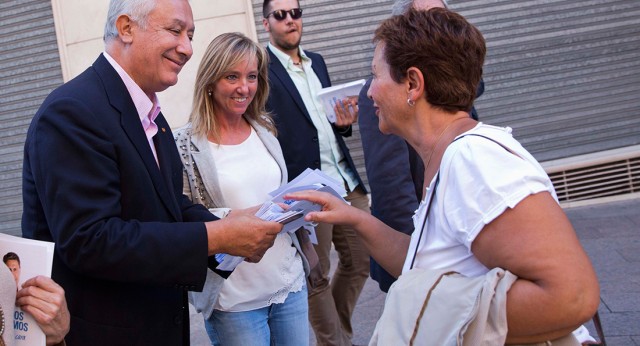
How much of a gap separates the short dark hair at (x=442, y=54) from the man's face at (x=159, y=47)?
86 cm

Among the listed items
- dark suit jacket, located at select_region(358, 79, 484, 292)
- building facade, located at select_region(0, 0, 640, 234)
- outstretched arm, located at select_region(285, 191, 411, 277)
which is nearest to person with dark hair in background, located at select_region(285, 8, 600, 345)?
outstretched arm, located at select_region(285, 191, 411, 277)

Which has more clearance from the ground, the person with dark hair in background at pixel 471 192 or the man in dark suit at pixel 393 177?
the person with dark hair in background at pixel 471 192

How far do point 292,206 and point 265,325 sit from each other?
90cm

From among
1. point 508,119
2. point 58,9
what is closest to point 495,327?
point 508,119

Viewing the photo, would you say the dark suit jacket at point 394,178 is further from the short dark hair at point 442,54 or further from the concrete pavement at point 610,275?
the concrete pavement at point 610,275

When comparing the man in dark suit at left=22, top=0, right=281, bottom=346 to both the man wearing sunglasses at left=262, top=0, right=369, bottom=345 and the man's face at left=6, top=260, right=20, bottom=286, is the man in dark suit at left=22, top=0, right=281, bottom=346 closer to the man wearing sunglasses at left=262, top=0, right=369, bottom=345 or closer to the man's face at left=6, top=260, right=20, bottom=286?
the man's face at left=6, top=260, right=20, bottom=286

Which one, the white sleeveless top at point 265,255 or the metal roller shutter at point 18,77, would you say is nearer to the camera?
the white sleeveless top at point 265,255

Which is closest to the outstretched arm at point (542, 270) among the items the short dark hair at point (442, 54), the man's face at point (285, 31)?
the short dark hair at point (442, 54)

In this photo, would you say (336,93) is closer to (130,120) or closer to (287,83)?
(287,83)

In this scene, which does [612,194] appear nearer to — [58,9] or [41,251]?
[58,9]

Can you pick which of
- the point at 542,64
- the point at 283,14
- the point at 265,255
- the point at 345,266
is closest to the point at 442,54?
the point at 265,255

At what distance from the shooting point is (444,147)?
2.26 meters

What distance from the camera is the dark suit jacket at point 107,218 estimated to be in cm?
241

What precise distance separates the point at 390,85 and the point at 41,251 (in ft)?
3.65
